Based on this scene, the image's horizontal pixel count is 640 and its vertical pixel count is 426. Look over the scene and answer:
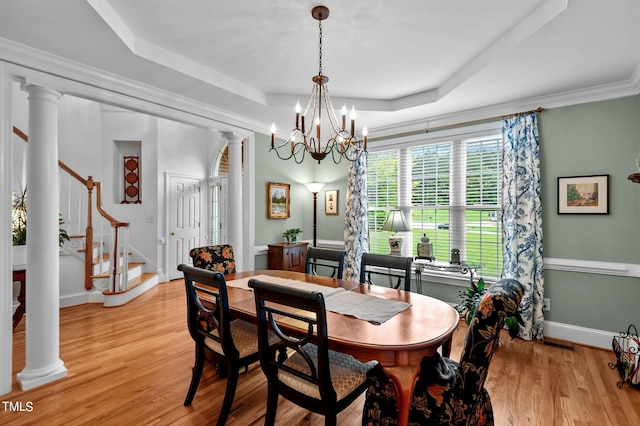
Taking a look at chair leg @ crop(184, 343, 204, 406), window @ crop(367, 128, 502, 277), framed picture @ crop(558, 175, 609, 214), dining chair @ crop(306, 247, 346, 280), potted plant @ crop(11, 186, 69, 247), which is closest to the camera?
chair leg @ crop(184, 343, 204, 406)

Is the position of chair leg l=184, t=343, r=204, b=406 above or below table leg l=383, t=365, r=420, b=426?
below

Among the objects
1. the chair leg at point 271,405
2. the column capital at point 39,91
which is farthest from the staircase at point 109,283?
the chair leg at point 271,405

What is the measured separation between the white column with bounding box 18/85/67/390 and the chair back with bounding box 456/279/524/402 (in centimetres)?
299

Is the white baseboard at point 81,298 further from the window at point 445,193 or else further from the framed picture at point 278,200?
the window at point 445,193

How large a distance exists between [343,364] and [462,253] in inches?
107

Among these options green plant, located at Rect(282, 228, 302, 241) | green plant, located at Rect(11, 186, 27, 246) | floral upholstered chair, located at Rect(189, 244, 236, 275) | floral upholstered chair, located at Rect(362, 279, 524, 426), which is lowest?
floral upholstered chair, located at Rect(362, 279, 524, 426)

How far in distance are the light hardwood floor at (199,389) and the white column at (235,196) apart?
1.24 meters

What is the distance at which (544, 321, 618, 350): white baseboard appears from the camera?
301 centimetres

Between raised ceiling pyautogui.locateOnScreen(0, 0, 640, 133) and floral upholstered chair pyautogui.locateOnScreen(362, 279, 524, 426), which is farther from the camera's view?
raised ceiling pyautogui.locateOnScreen(0, 0, 640, 133)

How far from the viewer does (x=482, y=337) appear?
1421 mm

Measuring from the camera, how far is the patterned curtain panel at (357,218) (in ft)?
14.9

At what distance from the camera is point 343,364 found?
1777 millimetres

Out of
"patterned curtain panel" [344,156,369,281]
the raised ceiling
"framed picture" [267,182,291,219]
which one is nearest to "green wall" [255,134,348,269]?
"framed picture" [267,182,291,219]

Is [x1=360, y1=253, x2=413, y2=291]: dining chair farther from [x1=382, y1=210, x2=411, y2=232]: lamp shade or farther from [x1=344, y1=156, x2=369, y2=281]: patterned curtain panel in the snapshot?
[x1=344, y1=156, x2=369, y2=281]: patterned curtain panel
